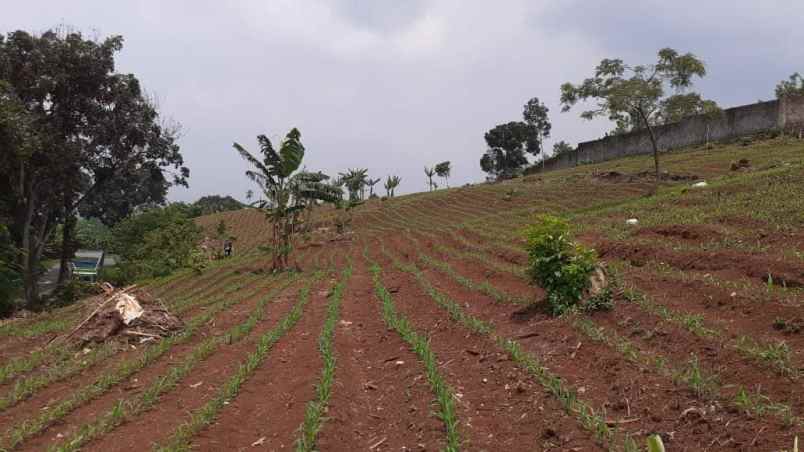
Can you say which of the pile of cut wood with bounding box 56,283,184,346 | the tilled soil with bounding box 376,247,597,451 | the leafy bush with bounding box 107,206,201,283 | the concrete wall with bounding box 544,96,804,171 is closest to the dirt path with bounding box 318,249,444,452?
the tilled soil with bounding box 376,247,597,451

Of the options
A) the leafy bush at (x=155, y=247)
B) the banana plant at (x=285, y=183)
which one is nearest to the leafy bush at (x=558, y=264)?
the banana plant at (x=285, y=183)

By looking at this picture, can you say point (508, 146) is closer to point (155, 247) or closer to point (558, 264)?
point (155, 247)

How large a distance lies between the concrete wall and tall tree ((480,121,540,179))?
77.4 feet

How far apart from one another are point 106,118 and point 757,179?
23.7m

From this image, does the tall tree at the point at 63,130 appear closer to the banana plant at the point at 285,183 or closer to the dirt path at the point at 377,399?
the banana plant at the point at 285,183

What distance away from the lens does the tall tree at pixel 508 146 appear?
235 ft

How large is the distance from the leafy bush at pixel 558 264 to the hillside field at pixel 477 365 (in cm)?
41

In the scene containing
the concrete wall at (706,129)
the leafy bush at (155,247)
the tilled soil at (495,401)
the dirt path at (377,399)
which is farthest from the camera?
the concrete wall at (706,129)

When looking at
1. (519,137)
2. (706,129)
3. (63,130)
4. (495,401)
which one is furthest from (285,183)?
(519,137)

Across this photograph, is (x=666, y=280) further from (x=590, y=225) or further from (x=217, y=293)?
(x=217, y=293)

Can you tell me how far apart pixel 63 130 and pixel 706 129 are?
36994 mm

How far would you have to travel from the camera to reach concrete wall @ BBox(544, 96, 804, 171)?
31.5 meters

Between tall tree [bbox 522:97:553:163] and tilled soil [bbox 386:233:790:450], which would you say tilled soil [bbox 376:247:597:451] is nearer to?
tilled soil [bbox 386:233:790:450]

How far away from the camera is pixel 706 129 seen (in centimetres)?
3619
